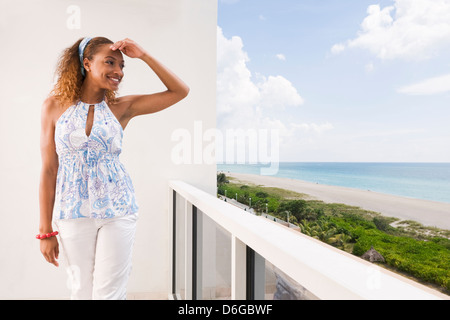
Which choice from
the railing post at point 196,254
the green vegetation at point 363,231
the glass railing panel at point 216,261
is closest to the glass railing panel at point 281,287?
the glass railing panel at point 216,261

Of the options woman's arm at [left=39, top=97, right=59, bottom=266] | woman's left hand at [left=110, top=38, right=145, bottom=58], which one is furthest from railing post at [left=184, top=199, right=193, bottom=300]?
woman's left hand at [left=110, top=38, right=145, bottom=58]

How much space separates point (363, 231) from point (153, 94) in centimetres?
194

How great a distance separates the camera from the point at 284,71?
4273 millimetres

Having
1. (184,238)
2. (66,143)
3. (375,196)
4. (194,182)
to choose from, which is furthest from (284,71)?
(66,143)

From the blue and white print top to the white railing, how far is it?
561mm

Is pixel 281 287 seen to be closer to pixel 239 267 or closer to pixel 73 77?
pixel 239 267

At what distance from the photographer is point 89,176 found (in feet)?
5.14

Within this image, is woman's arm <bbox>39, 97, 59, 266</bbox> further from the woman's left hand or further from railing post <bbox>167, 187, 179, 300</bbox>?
railing post <bbox>167, 187, 179, 300</bbox>

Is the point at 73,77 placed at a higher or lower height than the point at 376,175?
higher

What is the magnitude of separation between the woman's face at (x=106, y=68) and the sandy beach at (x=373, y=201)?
1.16 metres

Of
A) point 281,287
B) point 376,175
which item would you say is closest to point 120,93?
point 281,287

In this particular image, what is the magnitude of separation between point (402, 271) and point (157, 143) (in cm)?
160

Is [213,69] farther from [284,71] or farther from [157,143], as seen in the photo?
[284,71]

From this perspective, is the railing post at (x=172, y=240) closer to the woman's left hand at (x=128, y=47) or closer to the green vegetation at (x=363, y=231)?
the green vegetation at (x=363, y=231)
